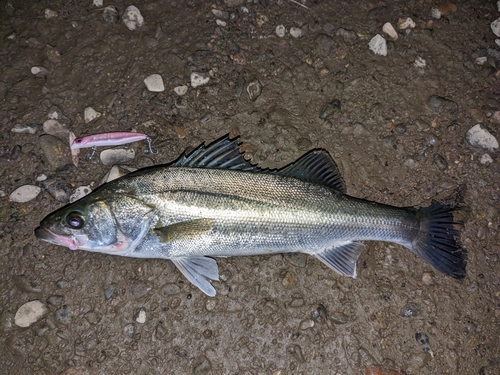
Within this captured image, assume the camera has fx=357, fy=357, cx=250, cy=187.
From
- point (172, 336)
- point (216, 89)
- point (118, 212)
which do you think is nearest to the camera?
point (118, 212)

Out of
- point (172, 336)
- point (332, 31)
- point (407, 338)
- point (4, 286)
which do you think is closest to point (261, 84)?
point (332, 31)

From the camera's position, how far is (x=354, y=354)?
11.2 ft

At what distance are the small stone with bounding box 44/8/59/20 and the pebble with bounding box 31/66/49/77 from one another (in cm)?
64

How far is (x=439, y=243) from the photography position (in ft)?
11.4

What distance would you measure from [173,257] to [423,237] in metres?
2.40

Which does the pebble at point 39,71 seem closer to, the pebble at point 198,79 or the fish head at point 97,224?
the pebble at point 198,79

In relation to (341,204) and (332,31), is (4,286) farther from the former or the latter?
(332,31)

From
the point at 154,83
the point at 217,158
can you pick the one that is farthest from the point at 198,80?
the point at 217,158

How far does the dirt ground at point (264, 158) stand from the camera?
340 centimetres

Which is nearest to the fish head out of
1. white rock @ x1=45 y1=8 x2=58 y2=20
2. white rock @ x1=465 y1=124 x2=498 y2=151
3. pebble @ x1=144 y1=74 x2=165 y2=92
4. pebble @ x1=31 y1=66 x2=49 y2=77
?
pebble @ x1=144 y1=74 x2=165 y2=92

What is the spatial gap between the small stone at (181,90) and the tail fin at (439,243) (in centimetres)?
273

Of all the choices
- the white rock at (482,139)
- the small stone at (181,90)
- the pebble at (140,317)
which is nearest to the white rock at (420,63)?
the white rock at (482,139)

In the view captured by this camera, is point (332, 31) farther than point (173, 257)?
Yes

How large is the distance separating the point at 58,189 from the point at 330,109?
117 inches
